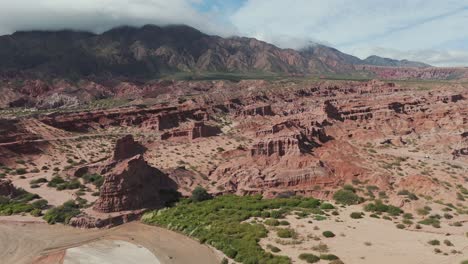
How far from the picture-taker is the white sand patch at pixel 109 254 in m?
36.4

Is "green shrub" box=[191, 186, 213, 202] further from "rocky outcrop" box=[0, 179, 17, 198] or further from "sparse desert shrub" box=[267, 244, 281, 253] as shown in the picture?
"rocky outcrop" box=[0, 179, 17, 198]

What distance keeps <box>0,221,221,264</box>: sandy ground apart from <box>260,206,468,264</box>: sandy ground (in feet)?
22.5

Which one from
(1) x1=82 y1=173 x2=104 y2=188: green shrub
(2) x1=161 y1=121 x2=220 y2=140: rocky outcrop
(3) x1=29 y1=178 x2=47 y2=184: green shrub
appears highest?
(2) x1=161 y1=121 x2=220 y2=140: rocky outcrop

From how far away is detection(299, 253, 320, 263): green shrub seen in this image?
1313 inches

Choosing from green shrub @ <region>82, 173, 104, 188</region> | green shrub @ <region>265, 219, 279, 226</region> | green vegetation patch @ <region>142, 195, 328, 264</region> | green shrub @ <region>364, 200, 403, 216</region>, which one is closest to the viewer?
green vegetation patch @ <region>142, 195, 328, 264</region>

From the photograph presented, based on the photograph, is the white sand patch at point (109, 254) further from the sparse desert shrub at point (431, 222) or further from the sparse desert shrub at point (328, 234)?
the sparse desert shrub at point (431, 222)

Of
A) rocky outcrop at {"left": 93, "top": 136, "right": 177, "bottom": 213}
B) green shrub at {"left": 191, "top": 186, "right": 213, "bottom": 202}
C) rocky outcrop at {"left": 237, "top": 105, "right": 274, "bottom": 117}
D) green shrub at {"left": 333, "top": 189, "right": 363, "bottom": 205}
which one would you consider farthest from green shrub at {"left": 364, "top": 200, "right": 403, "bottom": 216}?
rocky outcrop at {"left": 237, "top": 105, "right": 274, "bottom": 117}

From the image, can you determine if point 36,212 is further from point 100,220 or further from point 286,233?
point 286,233

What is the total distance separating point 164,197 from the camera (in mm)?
52312

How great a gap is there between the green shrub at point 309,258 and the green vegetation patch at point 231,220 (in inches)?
56.7

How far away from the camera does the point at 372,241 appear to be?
3722 cm

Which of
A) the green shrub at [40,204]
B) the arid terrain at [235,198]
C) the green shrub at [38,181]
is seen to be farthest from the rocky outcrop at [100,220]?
the green shrub at [38,181]

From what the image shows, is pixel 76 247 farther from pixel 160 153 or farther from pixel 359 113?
pixel 359 113

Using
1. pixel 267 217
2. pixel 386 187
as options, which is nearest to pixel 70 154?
pixel 267 217
